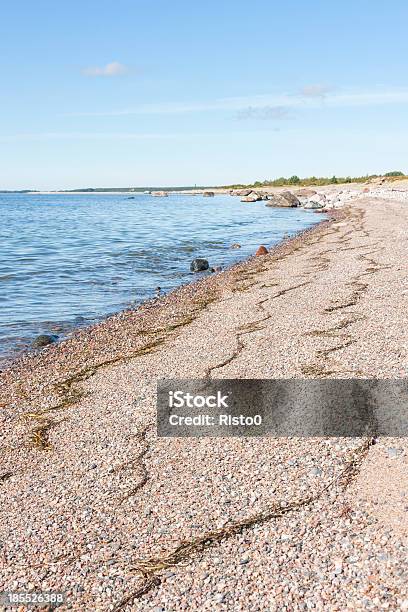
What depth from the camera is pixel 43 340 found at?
11547 mm

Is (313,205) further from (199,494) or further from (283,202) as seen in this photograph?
(199,494)

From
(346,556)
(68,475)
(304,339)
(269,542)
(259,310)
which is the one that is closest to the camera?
(346,556)

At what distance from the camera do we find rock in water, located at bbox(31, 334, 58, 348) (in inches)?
449

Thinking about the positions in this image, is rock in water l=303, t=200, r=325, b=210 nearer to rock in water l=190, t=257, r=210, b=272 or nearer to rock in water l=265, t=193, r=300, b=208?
rock in water l=265, t=193, r=300, b=208

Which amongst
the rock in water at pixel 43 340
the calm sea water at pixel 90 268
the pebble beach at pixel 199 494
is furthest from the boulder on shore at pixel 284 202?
the pebble beach at pixel 199 494

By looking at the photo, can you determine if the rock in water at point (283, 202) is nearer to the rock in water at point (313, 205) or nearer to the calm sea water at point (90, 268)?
the rock in water at point (313, 205)

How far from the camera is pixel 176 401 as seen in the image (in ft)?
22.2

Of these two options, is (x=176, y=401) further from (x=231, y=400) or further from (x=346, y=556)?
(x=346, y=556)

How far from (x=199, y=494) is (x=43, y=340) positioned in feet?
25.2

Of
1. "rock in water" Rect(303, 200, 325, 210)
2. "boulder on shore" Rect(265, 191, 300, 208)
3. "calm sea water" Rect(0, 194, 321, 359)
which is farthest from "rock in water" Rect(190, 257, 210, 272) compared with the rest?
"boulder on shore" Rect(265, 191, 300, 208)

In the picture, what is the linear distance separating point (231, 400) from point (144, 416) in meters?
1.05

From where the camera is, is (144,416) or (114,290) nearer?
(144,416)

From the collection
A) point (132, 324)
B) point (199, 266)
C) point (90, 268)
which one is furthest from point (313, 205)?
point (132, 324)

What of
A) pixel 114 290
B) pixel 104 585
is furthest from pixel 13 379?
pixel 114 290
